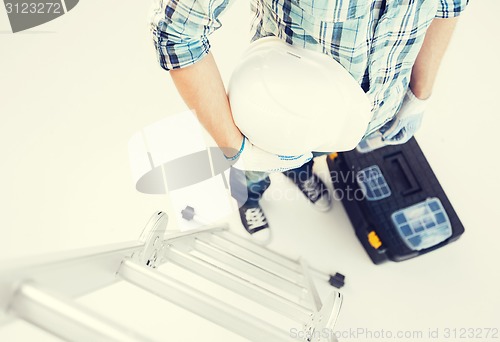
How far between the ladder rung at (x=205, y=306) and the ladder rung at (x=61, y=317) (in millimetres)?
150

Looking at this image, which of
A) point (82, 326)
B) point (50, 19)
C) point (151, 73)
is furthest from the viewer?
point (50, 19)

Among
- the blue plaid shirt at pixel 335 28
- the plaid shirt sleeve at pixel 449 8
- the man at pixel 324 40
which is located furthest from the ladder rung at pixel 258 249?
the plaid shirt sleeve at pixel 449 8

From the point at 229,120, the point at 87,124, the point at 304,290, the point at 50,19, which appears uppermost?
the point at 50,19

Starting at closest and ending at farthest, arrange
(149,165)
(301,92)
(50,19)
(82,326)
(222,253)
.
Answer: (82,326) < (301,92) < (222,253) < (149,165) < (50,19)

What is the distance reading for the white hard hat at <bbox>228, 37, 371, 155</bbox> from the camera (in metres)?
0.74

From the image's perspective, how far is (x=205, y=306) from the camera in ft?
1.63

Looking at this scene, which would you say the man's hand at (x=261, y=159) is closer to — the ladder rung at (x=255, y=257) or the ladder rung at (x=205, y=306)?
the ladder rung at (x=255, y=257)

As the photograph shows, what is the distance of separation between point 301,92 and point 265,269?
512 mm

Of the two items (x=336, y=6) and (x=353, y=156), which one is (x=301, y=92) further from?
(x=353, y=156)

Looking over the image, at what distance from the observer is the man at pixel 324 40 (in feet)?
1.97

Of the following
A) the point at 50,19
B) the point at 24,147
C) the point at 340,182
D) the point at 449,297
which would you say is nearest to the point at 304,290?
the point at 340,182

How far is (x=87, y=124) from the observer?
5.28 feet

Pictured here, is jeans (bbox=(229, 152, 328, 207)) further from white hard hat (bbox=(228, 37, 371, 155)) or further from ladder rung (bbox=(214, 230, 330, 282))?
white hard hat (bbox=(228, 37, 371, 155))

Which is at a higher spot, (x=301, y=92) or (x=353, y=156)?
(x=301, y=92)
